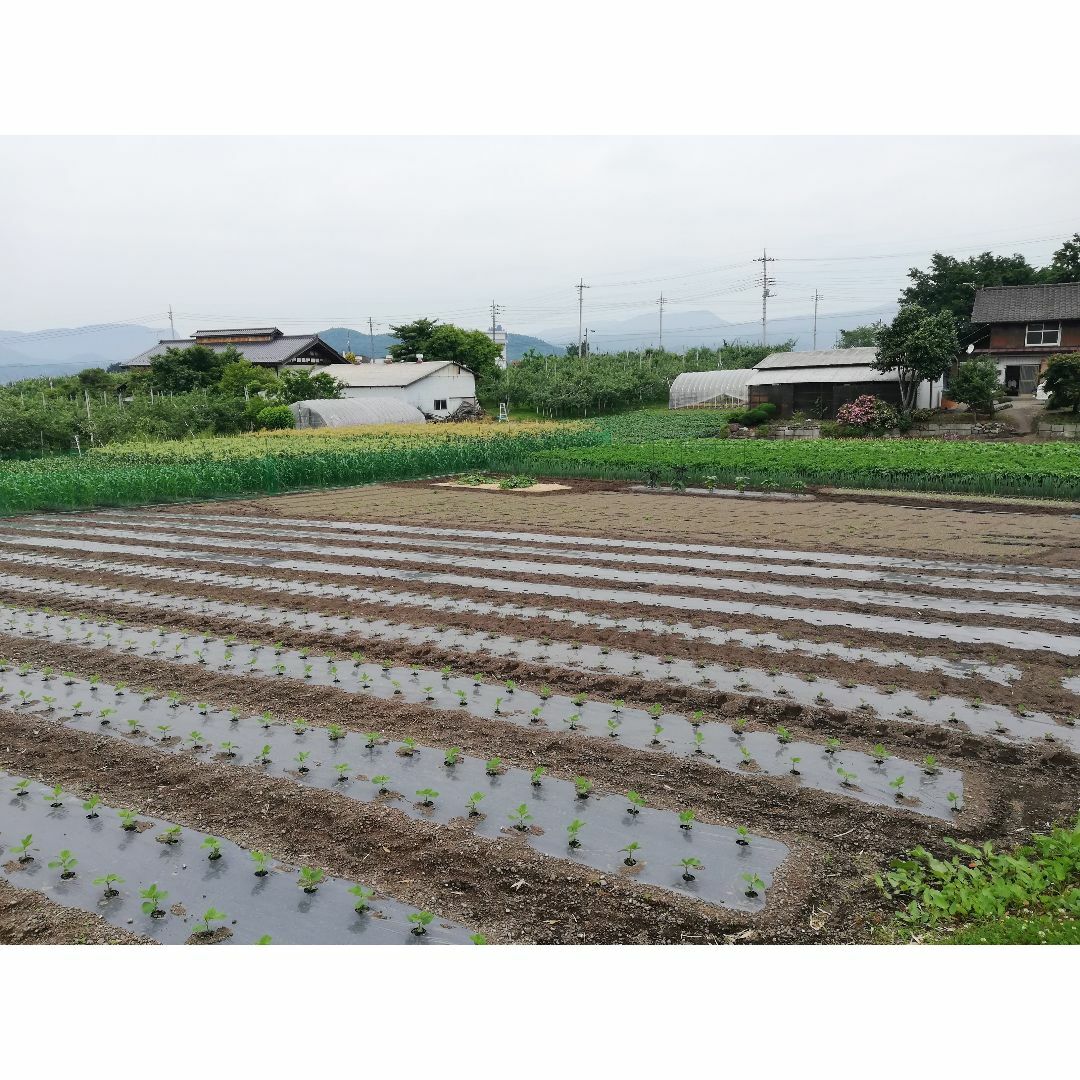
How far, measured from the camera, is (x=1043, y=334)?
4106 centimetres

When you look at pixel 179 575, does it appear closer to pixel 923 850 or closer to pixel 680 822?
pixel 680 822

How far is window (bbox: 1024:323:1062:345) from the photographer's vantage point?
40.7 meters

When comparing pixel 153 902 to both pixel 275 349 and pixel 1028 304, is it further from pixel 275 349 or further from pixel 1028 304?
pixel 275 349

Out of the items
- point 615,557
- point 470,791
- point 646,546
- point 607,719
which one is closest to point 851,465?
point 646,546

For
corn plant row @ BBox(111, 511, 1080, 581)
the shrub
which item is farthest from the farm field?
the shrub

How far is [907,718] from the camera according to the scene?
684cm

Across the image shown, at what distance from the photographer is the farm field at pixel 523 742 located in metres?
4.54

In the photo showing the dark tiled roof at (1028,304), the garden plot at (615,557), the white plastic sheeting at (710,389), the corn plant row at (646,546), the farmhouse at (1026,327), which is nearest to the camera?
the garden plot at (615,557)

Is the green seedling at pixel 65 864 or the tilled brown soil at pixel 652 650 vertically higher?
the green seedling at pixel 65 864

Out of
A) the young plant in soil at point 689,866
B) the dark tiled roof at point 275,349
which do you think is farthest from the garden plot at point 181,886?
the dark tiled roof at point 275,349

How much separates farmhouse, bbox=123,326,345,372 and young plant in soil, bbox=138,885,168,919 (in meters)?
47.8

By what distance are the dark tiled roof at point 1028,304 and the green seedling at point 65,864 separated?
1781 inches

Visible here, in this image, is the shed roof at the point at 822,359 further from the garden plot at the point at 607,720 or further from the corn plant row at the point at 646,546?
the garden plot at the point at 607,720

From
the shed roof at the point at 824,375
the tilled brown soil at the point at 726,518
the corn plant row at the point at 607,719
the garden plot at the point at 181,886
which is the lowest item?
the tilled brown soil at the point at 726,518
